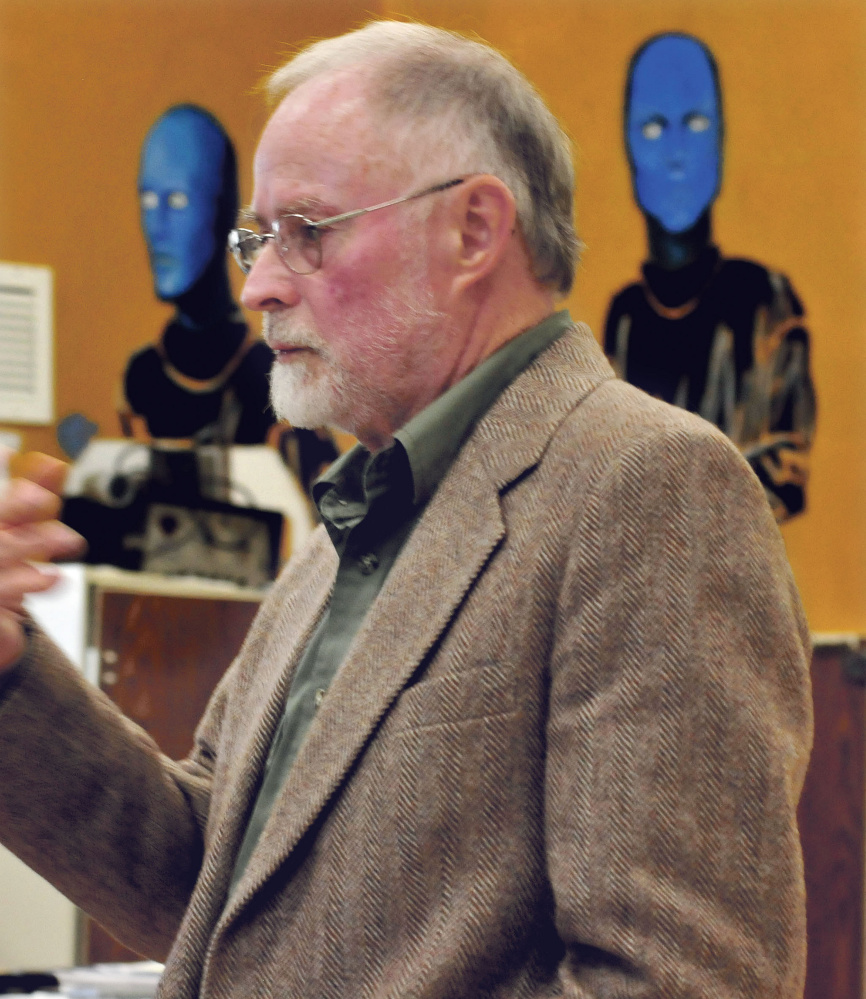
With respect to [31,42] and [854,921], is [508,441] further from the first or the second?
[854,921]

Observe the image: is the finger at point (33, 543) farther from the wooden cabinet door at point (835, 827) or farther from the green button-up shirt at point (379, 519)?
the wooden cabinet door at point (835, 827)

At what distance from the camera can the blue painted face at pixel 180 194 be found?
3338mm

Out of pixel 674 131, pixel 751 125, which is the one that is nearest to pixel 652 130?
pixel 674 131

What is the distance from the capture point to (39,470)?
48.4 inches

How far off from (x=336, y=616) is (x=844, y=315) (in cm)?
314

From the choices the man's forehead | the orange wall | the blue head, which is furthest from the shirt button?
the orange wall

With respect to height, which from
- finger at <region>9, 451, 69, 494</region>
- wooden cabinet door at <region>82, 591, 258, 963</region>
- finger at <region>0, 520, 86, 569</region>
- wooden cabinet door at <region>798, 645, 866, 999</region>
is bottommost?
wooden cabinet door at <region>798, 645, 866, 999</region>

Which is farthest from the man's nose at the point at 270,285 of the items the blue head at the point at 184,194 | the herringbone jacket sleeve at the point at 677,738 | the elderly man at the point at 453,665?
the blue head at the point at 184,194

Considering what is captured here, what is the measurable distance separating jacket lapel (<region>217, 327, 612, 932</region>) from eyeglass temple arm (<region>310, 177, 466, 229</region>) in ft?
0.89

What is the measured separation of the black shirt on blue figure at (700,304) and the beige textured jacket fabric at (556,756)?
2.68m

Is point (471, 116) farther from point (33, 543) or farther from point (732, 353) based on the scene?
point (732, 353)

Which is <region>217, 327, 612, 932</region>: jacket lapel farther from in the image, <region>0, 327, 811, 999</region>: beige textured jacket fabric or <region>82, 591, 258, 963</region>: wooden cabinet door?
<region>82, 591, 258, 963</region>: wooden cabinet door

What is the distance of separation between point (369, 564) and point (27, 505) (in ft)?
1.08

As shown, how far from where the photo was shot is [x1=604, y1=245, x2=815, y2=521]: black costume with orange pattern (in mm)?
3854
